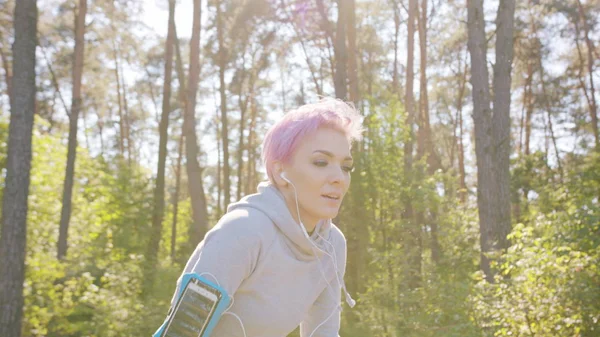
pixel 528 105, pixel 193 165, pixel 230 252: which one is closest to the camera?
pixel 230 252

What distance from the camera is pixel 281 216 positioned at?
7.13ft

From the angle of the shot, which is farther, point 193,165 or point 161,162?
point 161,162

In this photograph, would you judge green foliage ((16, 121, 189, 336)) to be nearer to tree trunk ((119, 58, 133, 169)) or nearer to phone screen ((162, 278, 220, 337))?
phone screen ((162, 278, 220, 337))

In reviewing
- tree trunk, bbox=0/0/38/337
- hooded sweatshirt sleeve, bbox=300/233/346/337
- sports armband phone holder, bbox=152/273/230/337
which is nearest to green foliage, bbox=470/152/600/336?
hooded sweatshirt sleeve, bbox=300/233/346/337

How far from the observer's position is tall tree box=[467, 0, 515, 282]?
1056cm

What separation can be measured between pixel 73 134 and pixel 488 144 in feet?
36.7

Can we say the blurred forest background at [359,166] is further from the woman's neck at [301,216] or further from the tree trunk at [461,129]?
the woman's neck at [301,216]

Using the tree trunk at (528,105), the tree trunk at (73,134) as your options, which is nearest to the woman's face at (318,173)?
the tree trunk at (73,134)

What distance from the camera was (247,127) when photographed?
103 ft

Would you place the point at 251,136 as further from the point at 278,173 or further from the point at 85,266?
the point at 278,173

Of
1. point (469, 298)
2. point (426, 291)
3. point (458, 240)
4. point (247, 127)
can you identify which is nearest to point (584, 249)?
point (469, 298)

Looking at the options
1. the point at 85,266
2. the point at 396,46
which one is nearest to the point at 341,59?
the point at 85,266

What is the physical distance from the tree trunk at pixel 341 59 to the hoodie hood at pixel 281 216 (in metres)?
10.0

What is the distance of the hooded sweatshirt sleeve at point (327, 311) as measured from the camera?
2596 mm
